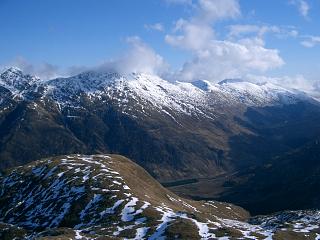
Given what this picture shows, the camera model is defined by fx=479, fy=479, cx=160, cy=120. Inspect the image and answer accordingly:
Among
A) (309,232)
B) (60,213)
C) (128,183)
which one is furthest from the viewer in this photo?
(128,183)

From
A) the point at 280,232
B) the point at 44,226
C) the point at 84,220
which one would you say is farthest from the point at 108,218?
the point at 280,232

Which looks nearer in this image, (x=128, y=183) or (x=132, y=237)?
(x=132, y=237)

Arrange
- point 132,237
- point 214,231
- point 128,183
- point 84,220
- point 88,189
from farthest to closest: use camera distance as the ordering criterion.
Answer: point 128,183 < point 88,189 < point 84,220 < point 214,231 < point 132,237

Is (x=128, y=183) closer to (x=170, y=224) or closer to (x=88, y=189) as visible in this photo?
(x=88, y=189)

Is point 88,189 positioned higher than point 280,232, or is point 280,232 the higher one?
point 88,189

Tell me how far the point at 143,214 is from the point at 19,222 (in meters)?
51.0

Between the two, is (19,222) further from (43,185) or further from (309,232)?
(309,232)

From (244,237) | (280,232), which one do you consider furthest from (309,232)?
(244,237)

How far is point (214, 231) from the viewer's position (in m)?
123

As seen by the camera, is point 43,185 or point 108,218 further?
point 43,185

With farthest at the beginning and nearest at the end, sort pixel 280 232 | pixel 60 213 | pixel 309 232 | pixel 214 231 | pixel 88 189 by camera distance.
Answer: pixel 88 189
pixel 60 213
pixel 309 232
pixel 280 232
pixel 214 231

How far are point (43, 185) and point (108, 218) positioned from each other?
Answer: 62.7 meters

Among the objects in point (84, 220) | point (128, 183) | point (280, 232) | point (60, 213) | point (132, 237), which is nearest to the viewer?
point (132, 237)

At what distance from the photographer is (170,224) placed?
12556 centimetres
